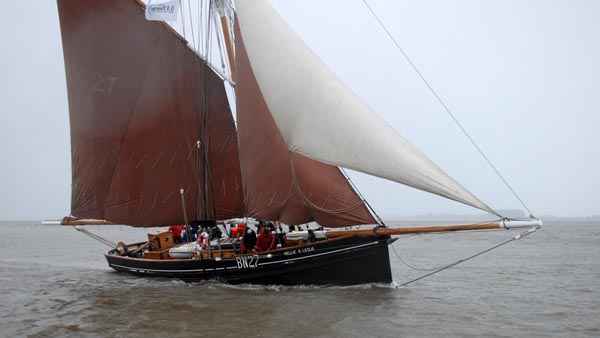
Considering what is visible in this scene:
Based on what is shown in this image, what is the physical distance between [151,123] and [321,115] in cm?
927

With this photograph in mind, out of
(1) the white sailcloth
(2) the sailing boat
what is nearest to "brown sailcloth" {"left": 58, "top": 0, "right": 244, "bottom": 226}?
(2) the sailing boat

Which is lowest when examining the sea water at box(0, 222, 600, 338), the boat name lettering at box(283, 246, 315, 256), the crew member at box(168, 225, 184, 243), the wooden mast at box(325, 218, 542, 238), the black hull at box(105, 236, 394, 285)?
the sea water at box(0, 222, 600, 338)

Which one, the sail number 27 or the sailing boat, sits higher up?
the sailing boat

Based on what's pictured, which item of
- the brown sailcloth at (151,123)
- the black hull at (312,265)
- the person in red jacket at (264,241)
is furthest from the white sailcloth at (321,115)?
the brown sailcloth at (151,123)

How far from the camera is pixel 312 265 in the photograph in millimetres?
16188

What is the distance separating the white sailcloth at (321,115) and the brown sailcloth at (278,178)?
0.79 m

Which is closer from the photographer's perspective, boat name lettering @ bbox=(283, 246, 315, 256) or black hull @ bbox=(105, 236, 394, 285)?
black hull @ bbox=(105, 236, 394, 285)

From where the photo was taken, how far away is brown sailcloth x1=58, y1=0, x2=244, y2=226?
21062mm

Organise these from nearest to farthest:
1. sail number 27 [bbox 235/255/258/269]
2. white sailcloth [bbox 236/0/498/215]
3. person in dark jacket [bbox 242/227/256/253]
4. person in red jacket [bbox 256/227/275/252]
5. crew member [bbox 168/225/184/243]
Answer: white sailcloth [bbox 236/0/498/215] < sail number 27 [bbox 235/255/258/269] < person in red jacket [bbox 256/227/275/252] < person in dark jacket [bbox 242/227/256/253] < crew member [bbox 168/225/184/243]

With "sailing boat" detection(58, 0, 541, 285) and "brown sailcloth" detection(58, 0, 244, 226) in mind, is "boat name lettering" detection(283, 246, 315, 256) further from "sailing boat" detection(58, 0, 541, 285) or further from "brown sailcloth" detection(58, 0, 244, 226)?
"brown sailcloth" detection(58, 0, 244, 226)

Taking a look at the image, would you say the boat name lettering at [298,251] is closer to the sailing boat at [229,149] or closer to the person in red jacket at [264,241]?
the sailing boat at [229,149]

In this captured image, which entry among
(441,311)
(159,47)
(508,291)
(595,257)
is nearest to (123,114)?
(159,47)

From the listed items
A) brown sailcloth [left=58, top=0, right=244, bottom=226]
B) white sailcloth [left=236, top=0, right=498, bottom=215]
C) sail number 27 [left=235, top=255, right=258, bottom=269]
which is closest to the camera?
white sailcloth [left=236, top=0, right=498, bottom=215]

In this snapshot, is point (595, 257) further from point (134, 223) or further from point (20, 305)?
point (20, 305)
